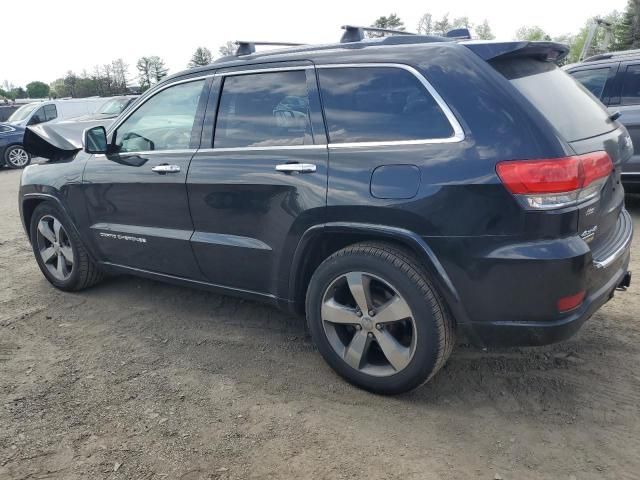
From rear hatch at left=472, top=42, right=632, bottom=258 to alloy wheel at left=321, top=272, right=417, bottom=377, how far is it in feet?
3.13

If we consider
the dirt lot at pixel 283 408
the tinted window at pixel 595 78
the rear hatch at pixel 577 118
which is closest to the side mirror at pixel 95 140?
the dirt lot at pixel 283 408

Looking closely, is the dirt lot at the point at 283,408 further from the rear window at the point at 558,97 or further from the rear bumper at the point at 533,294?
the rear window at the point at 558,97

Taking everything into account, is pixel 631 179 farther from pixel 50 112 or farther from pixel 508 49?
pixel 50 112

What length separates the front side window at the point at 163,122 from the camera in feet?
12.0

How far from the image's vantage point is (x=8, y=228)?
7441mm

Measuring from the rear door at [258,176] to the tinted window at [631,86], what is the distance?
4833 millimetres

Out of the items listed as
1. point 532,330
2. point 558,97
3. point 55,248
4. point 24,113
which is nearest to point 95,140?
point 55,248

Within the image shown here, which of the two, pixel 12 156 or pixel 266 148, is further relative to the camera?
pixel 12 156

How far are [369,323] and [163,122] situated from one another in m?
2.08

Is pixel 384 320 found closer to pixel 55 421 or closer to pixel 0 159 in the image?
pixel 55 421

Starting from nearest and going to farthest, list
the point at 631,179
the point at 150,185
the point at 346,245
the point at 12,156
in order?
the point at 346,245 < the point at 150,185 < the point at 631,179 < the point at 12,156

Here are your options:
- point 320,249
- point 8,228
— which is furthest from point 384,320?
point 8,228

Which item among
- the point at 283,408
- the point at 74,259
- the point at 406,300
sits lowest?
the point at 283,408

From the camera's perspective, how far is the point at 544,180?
7.86 feet
